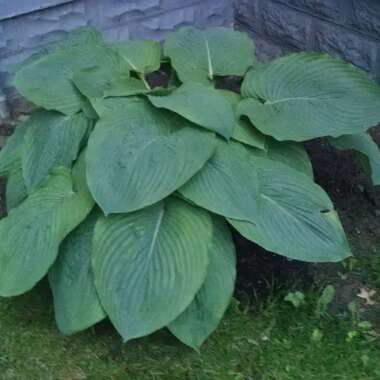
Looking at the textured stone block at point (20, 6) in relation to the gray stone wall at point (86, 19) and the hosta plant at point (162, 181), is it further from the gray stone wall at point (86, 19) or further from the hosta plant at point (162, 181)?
the hosta plant at point (162, 181)

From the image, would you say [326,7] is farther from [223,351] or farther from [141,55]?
[223,351]

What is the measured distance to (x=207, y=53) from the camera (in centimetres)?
372

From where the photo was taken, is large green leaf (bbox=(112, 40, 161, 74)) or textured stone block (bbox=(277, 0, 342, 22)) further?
textured stone block (bbox=(277, 0, 342, 22))

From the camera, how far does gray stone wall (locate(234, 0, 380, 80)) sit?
4.43 m

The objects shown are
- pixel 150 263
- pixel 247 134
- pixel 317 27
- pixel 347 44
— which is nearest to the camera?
pixel 150 263

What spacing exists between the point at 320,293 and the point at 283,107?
0.70 m

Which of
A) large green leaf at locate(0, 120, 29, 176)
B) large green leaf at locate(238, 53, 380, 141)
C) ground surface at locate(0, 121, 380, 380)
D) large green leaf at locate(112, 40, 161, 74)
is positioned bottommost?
ground surface at locate(0, 121, 380, 380)

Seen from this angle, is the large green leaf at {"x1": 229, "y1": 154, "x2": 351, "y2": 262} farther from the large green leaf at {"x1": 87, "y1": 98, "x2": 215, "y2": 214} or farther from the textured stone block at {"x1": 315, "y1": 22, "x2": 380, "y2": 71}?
the textured stone block at {"x1": 315, "y1": 22, "x2": 380, "y2": 71}

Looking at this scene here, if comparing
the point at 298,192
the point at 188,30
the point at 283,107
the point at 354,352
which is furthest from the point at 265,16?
the point at 354,352

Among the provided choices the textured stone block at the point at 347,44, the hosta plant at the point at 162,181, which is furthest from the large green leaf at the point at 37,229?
the textured stone block at the point at 347,44

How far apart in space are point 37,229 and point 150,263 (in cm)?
44

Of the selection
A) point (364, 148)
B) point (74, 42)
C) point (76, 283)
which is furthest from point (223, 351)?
point (74, 42)

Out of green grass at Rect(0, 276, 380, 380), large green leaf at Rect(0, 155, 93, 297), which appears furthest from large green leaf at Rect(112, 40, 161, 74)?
green grass at Rect(0, 276, 380, 380)

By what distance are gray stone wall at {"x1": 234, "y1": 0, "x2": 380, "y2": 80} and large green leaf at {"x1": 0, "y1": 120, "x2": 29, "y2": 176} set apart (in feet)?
5.73
